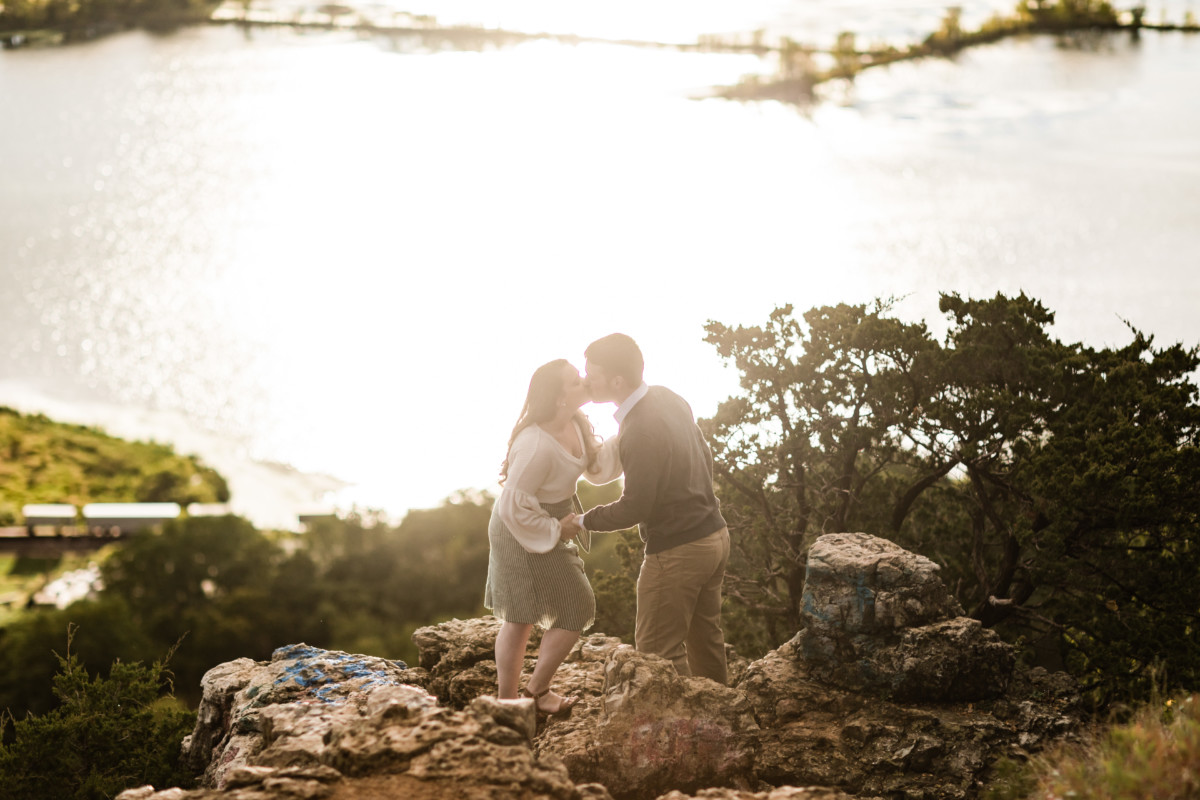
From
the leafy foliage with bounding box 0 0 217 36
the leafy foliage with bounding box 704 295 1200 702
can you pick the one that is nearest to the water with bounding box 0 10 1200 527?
the leafy foliage with bounding box 0 0 217 36

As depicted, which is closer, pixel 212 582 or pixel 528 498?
pixel 528 498

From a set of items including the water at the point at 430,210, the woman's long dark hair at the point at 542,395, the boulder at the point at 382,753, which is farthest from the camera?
the water at the point at 430,210

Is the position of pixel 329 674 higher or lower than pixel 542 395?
lower

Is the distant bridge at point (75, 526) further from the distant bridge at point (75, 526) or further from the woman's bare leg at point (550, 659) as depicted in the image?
the woman's bare leg at point (550, 659)

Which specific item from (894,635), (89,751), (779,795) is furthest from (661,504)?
(89,751)

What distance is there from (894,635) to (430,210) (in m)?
51.9

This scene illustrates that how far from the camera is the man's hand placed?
6102 mm

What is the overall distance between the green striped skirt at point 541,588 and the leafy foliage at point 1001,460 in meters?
3.97

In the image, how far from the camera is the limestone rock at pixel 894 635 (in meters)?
6.65

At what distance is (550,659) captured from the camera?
6426 mm

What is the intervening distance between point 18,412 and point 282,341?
128 ft

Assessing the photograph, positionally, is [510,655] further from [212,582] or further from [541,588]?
[212,582]

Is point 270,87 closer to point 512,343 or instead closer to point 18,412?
point 512,343

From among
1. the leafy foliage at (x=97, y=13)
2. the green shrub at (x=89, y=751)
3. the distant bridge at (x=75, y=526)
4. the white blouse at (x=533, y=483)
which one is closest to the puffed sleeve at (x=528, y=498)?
the white blouse at (x=533, y=483)
